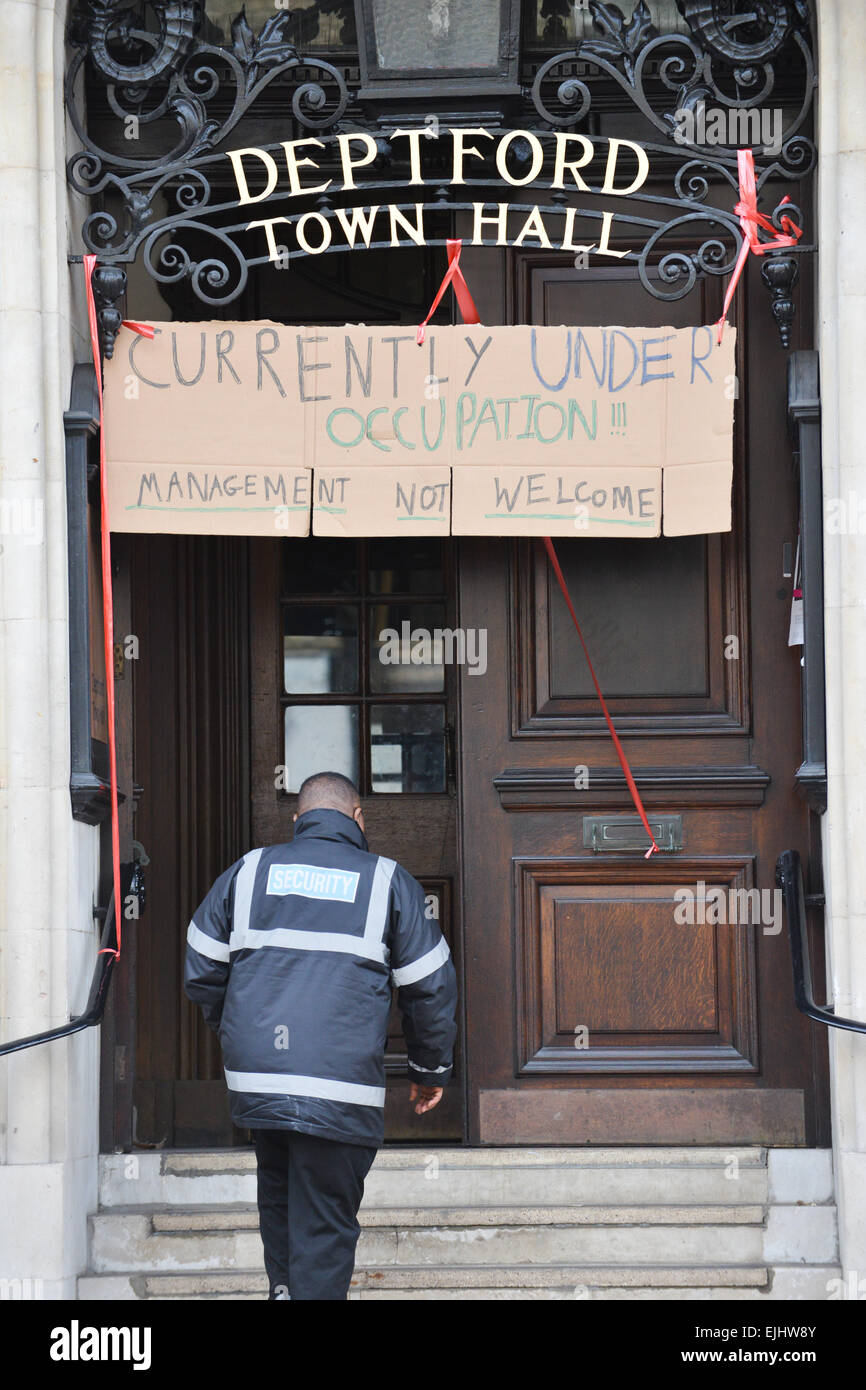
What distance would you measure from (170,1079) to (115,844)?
4.16 feet

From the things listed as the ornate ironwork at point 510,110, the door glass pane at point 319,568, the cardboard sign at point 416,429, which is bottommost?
the door glass pane at point 319,568

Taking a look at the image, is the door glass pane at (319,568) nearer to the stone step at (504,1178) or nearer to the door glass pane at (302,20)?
the door glass pane at (302,20)

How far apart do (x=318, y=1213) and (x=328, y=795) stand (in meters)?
1.14

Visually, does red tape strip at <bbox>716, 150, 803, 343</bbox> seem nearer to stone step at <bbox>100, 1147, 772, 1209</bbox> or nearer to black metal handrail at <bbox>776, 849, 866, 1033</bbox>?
black metal handrail at <bbox>776, 849, 866, 1033</bbox>

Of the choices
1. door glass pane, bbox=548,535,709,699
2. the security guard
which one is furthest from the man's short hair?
door glass pane, bbox=548,535,709,699

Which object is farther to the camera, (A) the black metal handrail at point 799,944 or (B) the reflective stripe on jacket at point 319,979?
(A) the black metal handrail at point 799,944

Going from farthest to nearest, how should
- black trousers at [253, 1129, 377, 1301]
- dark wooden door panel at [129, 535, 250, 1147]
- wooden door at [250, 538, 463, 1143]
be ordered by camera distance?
wooden door at [250, 538, 463, 1143], dark wooden door panel at [129, 535, 250, 1147], black trousers at [253, 1129, 377, 1301]

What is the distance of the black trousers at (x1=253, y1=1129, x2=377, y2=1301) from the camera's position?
14.9 ft

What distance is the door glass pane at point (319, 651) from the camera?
7.19m

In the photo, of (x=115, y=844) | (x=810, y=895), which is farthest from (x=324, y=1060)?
(x=810, y=895)

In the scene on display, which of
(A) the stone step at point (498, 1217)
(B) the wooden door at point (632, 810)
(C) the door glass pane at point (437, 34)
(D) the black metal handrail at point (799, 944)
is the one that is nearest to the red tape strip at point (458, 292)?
(B) the wooden door at point (632, 810)

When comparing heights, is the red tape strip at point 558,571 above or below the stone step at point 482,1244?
above

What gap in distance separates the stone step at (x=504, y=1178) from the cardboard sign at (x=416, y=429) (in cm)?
202

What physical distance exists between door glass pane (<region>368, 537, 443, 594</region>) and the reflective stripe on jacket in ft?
7.86
